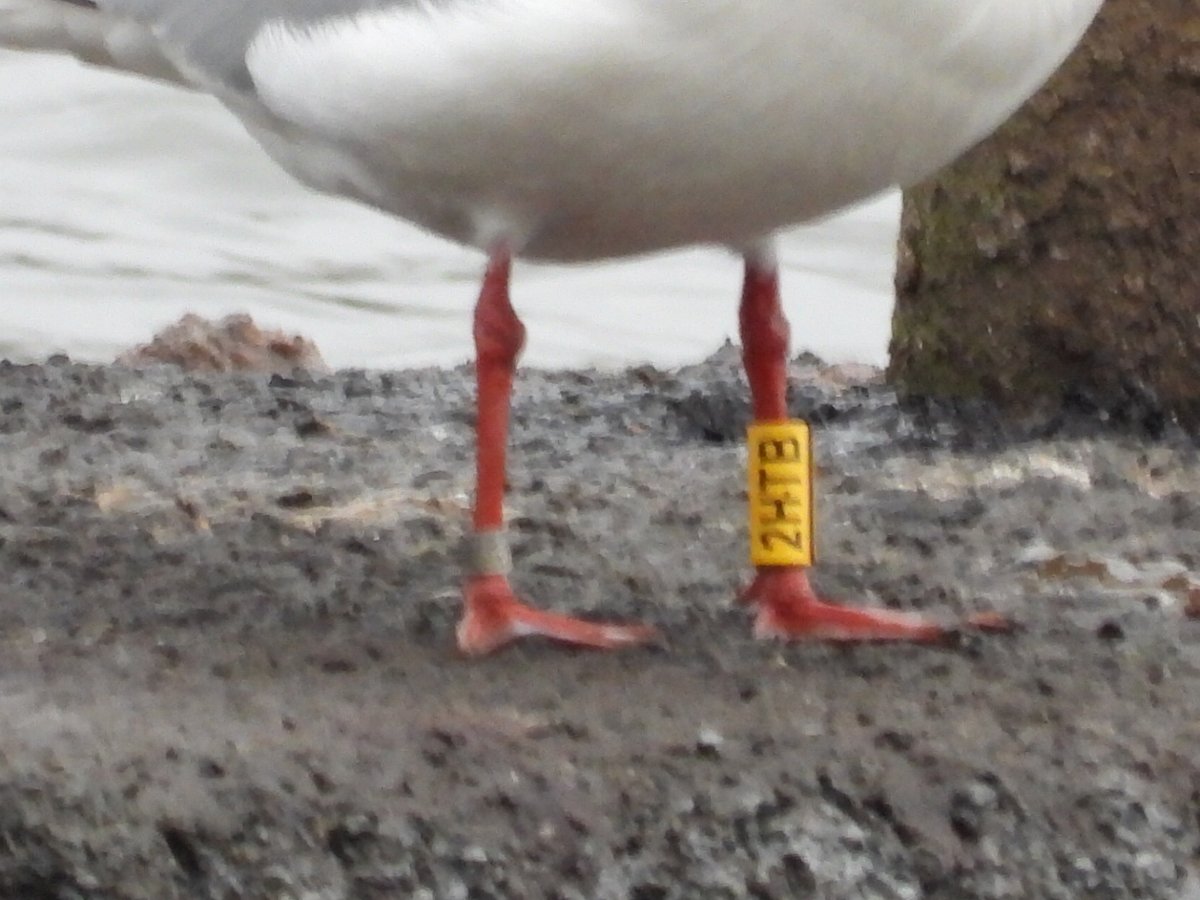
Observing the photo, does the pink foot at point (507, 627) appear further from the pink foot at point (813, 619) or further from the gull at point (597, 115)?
the pink foot at point (813, 619)

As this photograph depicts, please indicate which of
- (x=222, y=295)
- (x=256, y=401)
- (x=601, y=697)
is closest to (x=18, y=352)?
(x=222, y=295)

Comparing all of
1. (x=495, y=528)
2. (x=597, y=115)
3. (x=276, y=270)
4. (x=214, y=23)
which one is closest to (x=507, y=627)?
(x=495, y=528)

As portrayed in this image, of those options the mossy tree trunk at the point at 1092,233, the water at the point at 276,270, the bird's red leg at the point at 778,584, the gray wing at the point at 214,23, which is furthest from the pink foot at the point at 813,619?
the water at the point at 276,270

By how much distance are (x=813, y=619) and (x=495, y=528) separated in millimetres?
462

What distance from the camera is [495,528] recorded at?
333 cm

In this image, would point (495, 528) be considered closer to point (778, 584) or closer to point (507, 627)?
point (507, 627)

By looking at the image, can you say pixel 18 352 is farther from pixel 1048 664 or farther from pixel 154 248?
pixel 1048 664

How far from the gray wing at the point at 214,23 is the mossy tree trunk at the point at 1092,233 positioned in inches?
72.3

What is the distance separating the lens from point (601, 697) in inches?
120

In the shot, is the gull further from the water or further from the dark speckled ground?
the water

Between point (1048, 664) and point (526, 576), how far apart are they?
0.83 meters

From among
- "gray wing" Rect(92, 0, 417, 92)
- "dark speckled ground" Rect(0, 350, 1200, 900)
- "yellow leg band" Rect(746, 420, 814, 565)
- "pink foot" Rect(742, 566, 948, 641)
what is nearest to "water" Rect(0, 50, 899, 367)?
"dark speckled ground" Rect(0, 350, 1200, 900)

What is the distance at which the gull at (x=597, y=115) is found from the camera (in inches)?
113

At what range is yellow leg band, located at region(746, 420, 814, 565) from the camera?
3.47 metres
